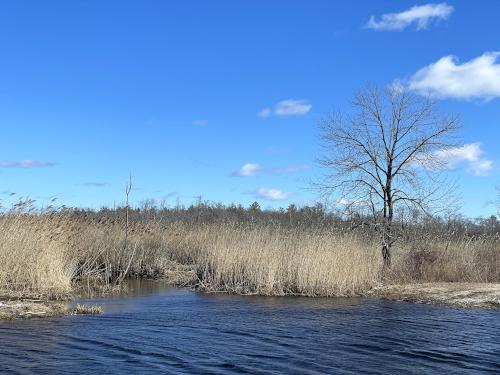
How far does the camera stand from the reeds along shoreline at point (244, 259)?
16844 millimetres

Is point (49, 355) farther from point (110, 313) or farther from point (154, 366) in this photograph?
point (110, 313)

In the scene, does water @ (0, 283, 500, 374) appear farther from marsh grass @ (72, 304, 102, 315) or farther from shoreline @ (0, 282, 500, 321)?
shoreline @ (0, 282, 500, 321)

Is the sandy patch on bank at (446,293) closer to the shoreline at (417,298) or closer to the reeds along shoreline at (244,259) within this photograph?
the shoreline at (417,298)

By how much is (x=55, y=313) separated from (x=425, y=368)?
8.90 m

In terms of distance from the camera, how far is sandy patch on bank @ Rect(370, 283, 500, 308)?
1828 cm

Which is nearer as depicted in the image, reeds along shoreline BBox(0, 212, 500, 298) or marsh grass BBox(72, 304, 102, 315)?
marsh grass BBox(72, 304, 102, 315)

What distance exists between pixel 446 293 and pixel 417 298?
1.13 m

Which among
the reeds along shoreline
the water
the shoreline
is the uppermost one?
the reeds along shoreline

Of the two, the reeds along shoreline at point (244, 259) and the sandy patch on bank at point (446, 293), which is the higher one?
the reeds along shoreline at point (244, 259)

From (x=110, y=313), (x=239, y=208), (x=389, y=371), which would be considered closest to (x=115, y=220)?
(x=110, y=313)

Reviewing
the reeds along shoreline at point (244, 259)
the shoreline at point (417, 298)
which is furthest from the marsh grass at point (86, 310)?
the reeds along shoreline at point (244, 259)

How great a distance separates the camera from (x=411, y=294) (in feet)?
66.9

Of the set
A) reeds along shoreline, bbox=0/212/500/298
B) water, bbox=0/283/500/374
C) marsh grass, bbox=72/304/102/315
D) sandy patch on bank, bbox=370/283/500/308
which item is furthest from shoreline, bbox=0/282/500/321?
reeds along shoreline, bbox=0/212/500/298

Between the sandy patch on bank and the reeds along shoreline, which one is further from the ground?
the reeds along shoreline
